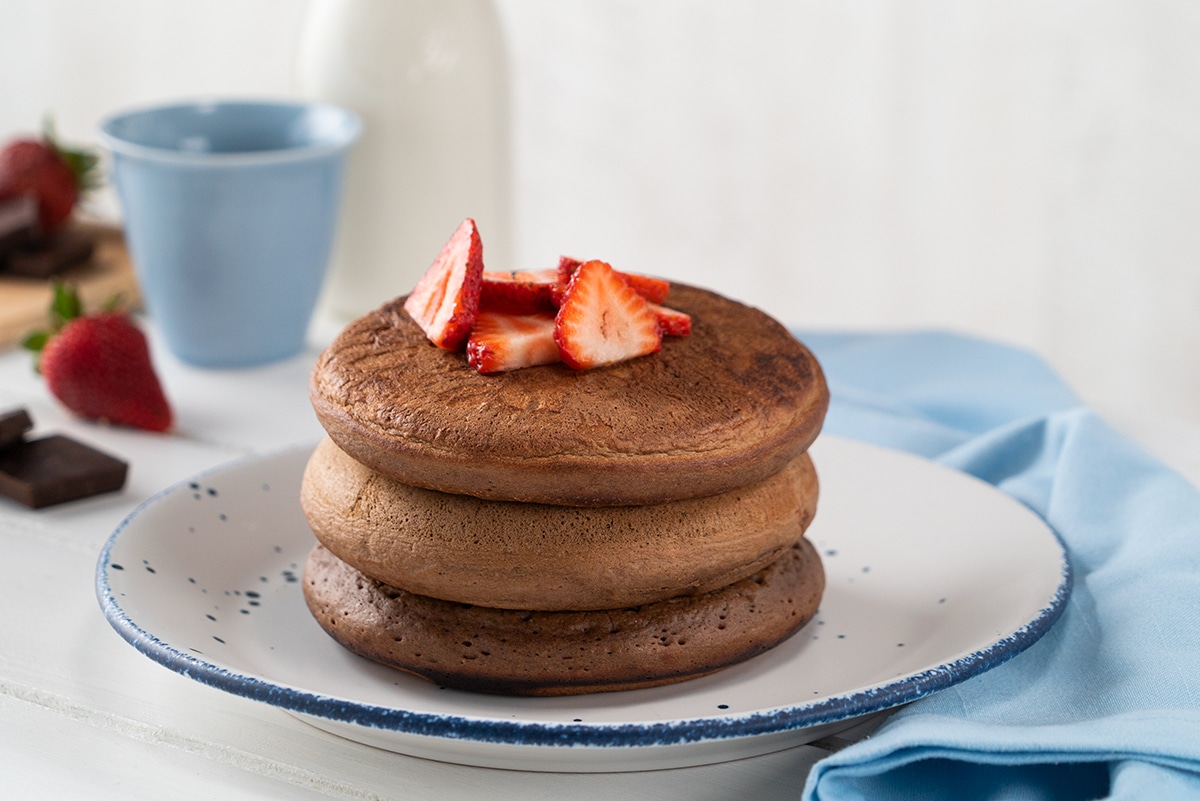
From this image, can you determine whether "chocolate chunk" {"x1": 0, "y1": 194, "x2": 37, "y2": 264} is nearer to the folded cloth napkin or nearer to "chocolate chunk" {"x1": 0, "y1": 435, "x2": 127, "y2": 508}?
"chocolate chunk" {"x1": 0, "y1": 435, "x2": 127, "y2": 508}

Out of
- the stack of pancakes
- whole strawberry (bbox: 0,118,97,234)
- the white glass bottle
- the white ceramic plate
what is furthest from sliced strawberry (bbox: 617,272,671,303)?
whole strawberry (bbox: 0,118,97,234)

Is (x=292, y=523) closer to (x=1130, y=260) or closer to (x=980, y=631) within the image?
(x=980, y=631)

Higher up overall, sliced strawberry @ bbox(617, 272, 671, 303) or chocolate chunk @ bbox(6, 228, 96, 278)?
sliced strawberry @ bbox(617, 272, 671, 303)

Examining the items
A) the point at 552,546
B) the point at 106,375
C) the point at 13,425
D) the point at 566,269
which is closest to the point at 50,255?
the point at 106,375

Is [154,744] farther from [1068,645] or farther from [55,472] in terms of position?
[1068,645]

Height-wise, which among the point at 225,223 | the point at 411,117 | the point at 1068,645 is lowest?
the point at 1068,645

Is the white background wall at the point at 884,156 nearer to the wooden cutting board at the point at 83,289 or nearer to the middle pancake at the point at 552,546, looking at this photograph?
the wooden cutting board at the point at 83,289

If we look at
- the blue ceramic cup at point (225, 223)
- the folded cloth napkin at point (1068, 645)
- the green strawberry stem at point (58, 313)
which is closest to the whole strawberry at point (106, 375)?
the green strawberry stem at point (58, 313)

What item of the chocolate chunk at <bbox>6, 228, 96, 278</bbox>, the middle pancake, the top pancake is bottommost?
the chocolate chunk at <bbox>6, 228, 96, 278</bbox>

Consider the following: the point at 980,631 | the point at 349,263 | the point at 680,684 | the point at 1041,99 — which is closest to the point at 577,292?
the point at 680,684
